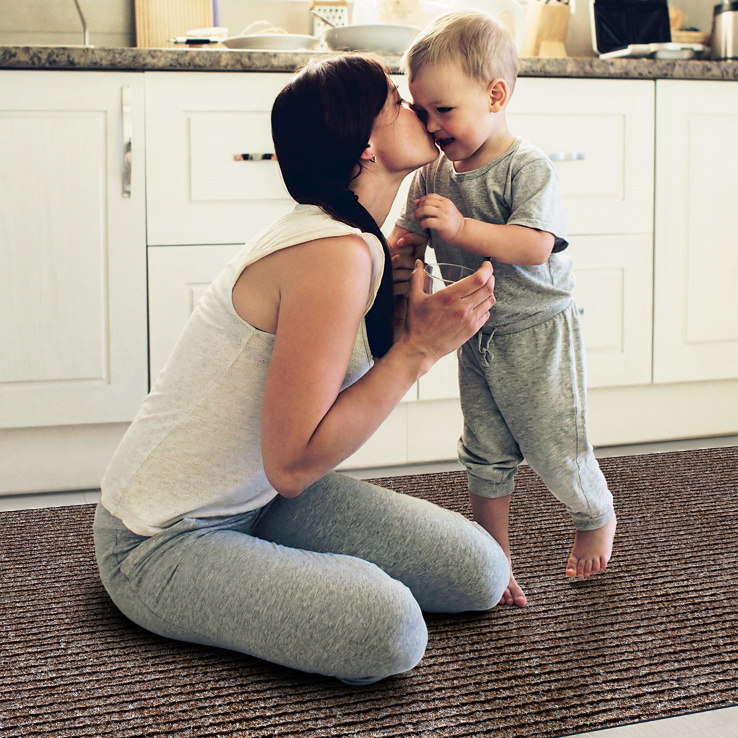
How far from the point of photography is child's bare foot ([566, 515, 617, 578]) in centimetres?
142

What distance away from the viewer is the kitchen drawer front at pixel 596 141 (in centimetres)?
203

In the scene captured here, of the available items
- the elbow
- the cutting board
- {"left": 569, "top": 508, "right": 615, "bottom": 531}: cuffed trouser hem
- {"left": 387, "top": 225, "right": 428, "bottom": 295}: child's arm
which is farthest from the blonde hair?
the cutting board

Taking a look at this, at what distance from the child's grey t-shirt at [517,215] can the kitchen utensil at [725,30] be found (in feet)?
4.73

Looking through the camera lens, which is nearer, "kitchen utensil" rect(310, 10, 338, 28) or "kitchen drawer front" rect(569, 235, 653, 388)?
"kitchen drawer front" rect(569, 235, 653, 388)

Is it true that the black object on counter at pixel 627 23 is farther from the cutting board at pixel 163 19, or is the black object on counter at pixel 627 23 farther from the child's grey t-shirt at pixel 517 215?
the child's grey t-shirt at pixel 517 215

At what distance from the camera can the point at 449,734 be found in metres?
1.00

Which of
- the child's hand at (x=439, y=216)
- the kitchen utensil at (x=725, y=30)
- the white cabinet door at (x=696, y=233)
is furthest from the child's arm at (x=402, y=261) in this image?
the kitchen utensil at (x=725, y=30)

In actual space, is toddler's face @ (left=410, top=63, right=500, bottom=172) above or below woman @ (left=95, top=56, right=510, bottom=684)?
above

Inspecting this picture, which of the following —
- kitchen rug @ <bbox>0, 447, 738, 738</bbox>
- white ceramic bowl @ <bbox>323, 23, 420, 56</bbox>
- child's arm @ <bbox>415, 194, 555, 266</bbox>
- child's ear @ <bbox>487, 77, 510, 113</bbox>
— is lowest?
kitchen rug @ <bbox>0, 447, 738, 738</bbox>

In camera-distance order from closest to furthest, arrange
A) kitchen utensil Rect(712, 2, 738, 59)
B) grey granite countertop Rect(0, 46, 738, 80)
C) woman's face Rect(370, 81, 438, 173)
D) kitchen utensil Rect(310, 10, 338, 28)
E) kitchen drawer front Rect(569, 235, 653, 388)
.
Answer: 1. woman's face Rect(370, 81, 438, 173)
2. grey granite countertop Rect(0, 46, 738, 80)
3. kitchen drawer front Rect(569, 235, 653, 388)
4. kitchen utensil Rect(310, 10, 338, 28)
5. kitchen utensil Rect(712, 2, 738, 59)

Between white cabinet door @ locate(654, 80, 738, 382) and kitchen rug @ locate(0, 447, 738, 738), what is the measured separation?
28.9 inches

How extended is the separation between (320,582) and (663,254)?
1.46m

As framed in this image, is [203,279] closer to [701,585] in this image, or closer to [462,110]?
[462,110]

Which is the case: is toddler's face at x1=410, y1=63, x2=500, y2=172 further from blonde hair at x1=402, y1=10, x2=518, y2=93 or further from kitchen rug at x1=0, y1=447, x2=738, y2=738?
kitchen rug at x1=0, y1=447, x2=738, y2=738
